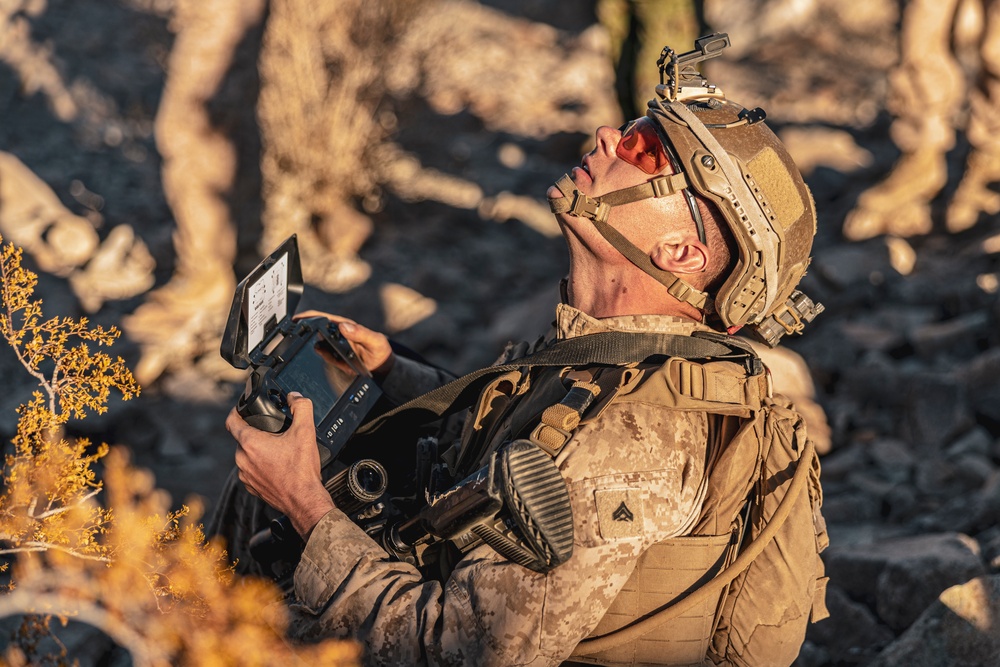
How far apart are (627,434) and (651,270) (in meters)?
0.56

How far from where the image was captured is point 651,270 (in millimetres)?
2752

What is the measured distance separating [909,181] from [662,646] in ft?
19.0

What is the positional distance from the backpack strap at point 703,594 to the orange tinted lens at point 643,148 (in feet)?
2.81

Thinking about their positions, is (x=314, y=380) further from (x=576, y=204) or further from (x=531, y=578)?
(x=531, y=578)

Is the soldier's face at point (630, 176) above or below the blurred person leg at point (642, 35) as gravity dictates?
below

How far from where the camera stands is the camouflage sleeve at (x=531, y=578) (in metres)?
2.25

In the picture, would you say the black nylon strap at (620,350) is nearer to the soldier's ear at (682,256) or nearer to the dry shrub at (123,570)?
the soldier's ear at (682,256)

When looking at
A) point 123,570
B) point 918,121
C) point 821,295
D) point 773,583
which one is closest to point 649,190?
point 773,583

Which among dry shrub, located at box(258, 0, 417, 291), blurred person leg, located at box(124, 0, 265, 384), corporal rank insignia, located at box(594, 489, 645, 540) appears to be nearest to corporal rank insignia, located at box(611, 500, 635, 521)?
corporal rank insignia, located at box(594, 489, 645, 540)

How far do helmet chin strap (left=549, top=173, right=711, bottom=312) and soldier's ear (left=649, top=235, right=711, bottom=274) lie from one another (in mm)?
21

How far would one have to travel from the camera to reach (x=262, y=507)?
321 cm

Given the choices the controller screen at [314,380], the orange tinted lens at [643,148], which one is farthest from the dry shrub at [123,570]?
the orange tinted lens at [643,148]

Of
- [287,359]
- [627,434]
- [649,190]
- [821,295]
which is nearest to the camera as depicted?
[627,434]

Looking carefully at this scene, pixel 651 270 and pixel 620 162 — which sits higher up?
pixel 620 162
